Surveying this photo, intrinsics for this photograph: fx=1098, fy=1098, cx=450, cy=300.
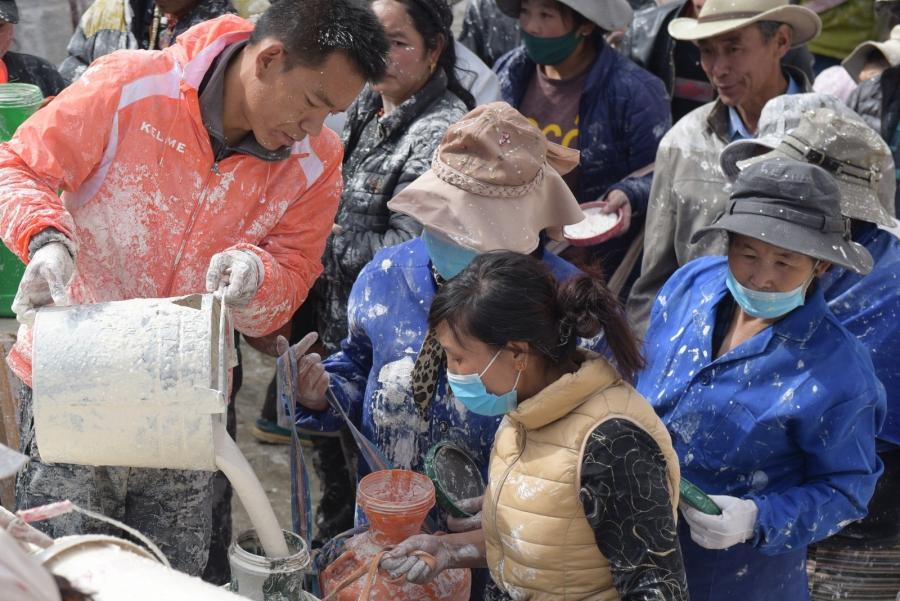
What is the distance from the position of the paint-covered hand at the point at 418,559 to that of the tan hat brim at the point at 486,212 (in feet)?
2.53

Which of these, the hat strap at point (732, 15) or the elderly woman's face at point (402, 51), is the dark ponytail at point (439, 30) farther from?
the hat strap at point (732, 15)

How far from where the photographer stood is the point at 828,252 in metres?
2.80

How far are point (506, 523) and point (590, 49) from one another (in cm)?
288

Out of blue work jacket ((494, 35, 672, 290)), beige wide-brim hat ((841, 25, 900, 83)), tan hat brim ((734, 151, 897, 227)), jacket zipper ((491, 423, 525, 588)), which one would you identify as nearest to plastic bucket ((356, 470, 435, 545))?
jacket zipper ((491, 423, 525, 588))

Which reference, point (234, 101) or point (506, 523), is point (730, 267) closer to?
point (506, 523)

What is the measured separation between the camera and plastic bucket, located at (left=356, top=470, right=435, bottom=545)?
2.55m

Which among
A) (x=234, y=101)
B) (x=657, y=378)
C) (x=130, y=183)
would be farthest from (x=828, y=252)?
(x=130, y=183)

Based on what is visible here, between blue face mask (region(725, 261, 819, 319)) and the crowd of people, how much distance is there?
0.01 meters

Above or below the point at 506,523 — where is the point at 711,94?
below

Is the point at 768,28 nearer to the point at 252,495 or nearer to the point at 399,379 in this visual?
the point at 399,379

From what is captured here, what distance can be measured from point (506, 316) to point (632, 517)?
51cm

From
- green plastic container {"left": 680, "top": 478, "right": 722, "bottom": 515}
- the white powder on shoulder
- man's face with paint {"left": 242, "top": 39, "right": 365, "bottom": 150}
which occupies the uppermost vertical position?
man's face with paint {"left": 242, "top": 39, "right": 365, "bottom": 150}

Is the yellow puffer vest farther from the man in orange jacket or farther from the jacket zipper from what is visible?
the man in orange jacket

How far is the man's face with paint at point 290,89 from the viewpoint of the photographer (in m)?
2.90
